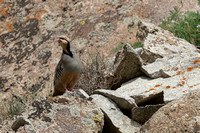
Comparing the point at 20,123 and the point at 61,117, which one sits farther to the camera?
the point at 61,117

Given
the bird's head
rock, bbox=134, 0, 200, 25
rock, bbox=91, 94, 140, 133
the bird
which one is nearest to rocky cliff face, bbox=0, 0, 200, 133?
rock, bbox=91, 94, 140, 133

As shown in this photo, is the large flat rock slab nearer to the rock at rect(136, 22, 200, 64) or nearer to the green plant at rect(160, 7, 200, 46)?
the rock at rect(136, 22, 200, 64)

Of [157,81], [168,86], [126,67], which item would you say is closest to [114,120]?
[168,86]

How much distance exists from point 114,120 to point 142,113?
385 millimetres

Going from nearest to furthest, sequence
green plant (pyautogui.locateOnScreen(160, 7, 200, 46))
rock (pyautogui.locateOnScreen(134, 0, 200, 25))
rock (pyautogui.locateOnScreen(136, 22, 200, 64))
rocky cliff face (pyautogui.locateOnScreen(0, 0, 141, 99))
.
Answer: rock (pyautogui.locateOnScreen(136, 22, 200, 64)) → green plant (pyautogui.locateOnScreen(160, 7, 200, 46)) → rocky cliff face (pyautogui.locateOnScreen(0, 0, 141, 99)) → rock (pyautogui.locateOnScreen(134, 0, 200, 25))

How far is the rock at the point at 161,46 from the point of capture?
514cm

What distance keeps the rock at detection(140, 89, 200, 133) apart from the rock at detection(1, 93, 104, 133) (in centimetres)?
81

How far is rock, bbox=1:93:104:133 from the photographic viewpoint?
3166 millimetres

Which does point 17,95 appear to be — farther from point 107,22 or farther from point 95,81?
point 107,22

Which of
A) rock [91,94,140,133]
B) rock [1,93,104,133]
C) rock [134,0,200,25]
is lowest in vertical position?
rock [91,94,140,133]

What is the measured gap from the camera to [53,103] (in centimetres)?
346

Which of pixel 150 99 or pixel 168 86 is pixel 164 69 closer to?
pixel 168 86

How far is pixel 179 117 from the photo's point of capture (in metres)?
2.69

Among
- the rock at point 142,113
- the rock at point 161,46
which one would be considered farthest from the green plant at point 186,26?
the rock at point 142,113
